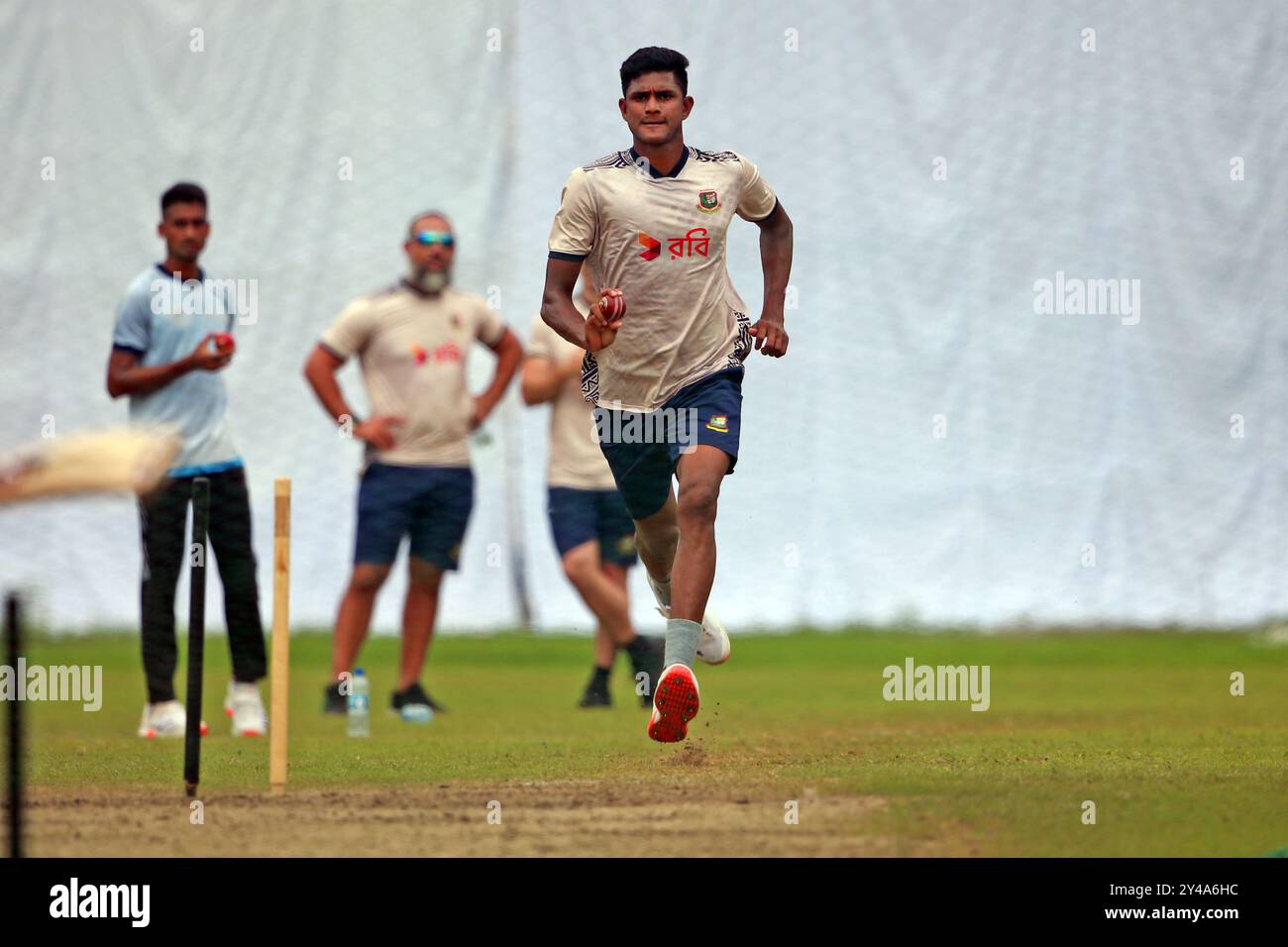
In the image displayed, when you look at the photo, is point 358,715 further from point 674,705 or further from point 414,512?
point 674,705

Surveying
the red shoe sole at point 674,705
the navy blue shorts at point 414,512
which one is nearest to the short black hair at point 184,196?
the navy blue shorts at point 414,512

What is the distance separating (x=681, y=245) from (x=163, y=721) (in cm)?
356

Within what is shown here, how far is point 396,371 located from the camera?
10961mm

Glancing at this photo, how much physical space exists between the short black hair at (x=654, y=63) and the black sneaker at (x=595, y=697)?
4.46 m

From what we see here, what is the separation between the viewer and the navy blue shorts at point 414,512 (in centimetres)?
1058

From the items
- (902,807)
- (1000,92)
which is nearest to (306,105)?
(1000,92)

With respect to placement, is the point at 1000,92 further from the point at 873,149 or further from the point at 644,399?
the point at 644,399

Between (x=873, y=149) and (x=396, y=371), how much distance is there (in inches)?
203

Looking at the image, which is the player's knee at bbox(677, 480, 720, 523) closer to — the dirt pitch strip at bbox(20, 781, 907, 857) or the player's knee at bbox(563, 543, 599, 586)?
the dirt pitch strip at bbox(20, 781, 907, 857)
